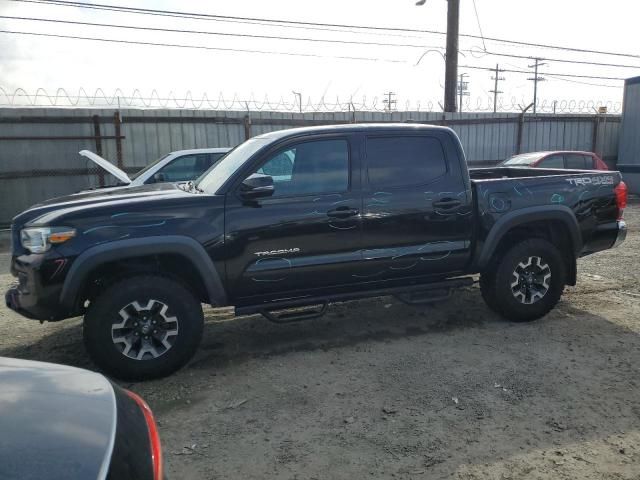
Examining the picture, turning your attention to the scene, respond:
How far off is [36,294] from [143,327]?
0.79 metres

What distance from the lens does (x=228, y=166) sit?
186 inches

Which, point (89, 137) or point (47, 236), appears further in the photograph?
point (89, 137)

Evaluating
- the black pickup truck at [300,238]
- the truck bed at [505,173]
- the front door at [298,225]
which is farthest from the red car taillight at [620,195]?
the front door at [298,225]

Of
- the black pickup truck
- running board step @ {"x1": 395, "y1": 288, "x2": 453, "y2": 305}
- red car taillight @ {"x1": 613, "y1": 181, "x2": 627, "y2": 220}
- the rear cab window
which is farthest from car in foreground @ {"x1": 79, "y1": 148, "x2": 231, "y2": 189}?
the rear cab window

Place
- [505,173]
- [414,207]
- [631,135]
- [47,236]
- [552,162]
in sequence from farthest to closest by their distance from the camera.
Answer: [631,135], [552,162], [505,173], [414,207], [47,236]

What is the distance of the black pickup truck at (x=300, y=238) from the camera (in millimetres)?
3988

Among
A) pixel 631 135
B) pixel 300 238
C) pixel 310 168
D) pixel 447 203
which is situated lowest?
pixel 300 238

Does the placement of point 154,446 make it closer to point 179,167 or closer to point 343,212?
point 343,212

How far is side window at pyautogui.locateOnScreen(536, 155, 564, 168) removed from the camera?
461 inches

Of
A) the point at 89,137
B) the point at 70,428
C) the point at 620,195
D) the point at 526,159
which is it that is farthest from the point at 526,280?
the point at 89,137

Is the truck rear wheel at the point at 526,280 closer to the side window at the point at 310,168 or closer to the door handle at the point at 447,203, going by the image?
the door handle at the point at 447,203

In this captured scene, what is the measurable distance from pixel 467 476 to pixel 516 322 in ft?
8.88

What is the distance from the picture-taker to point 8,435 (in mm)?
1624

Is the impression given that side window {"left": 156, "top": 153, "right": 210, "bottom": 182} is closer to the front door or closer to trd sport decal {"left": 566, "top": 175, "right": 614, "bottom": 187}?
Result: the front door
